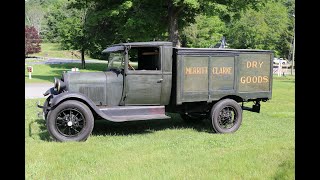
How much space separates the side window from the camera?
26.4ft

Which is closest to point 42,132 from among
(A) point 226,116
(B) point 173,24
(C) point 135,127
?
(C) point 135,127

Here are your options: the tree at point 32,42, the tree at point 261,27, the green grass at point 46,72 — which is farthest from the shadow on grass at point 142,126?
the tree at point 32,42

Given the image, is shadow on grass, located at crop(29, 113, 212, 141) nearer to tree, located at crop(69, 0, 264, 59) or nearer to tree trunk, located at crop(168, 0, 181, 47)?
tree, located at crop(69, 0, 264, 59)

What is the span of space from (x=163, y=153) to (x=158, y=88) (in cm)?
194

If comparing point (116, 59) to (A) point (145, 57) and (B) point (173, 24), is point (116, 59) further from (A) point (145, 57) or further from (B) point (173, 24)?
(B) point (173, 24)

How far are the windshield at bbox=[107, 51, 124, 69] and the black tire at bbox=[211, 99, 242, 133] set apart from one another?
2239 millimetres

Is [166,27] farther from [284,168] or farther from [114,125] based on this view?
[284,168]

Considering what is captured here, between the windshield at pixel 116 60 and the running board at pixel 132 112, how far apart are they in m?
0.92

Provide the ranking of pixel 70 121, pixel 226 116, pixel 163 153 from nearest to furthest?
1. pixel 163 153
2. pixel 70 121
3. pixel 226 116

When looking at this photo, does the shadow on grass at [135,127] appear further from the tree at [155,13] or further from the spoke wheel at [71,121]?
the tree at [155,13]

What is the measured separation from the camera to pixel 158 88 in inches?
309
